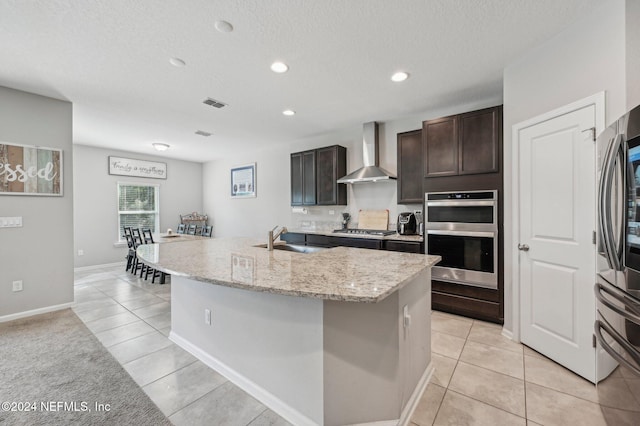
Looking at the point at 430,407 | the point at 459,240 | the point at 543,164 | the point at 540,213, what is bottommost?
the point at 430,407

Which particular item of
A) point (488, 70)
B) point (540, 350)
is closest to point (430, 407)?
point (540, 350)

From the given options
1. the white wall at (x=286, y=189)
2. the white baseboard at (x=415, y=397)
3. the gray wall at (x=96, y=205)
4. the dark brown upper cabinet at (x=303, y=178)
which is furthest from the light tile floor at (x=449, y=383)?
the gray wall at (x=96, y=205)

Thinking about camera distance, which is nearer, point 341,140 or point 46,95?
point 46,95

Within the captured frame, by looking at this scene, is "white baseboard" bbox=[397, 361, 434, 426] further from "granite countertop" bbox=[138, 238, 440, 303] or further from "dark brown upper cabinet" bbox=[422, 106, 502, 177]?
"dark brown upper cabinet" bbox=[422, 106, 502, 177]

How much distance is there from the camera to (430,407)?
5.63 feet

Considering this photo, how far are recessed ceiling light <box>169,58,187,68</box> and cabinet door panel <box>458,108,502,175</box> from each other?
117 inches

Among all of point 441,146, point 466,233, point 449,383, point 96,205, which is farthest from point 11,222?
point 466,233

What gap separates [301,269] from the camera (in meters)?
1.67

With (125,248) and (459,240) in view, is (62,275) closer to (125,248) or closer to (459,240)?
(125,248)

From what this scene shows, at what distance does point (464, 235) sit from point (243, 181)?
16.7 ft

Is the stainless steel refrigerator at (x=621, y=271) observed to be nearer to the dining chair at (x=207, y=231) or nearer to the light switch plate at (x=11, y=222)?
the light switch plate at (x=11, y=222)

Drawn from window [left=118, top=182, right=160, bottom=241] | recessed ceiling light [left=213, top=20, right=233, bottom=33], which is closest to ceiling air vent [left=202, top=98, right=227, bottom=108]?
recessed ceiling light [left=213, top=20, right=233, bottom=33]

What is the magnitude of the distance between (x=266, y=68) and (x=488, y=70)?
7.23 feet

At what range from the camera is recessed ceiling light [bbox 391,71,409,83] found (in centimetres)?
274
